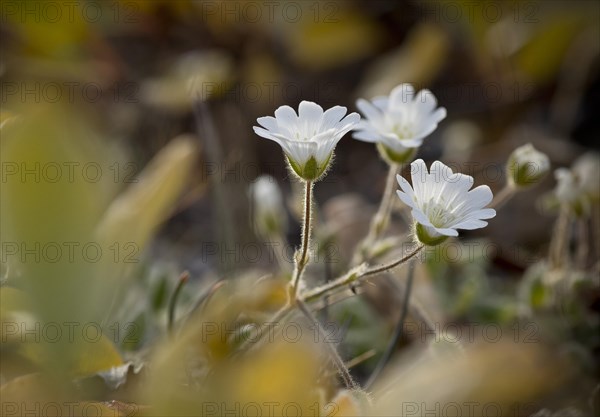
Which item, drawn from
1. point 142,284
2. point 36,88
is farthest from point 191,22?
point 142,284

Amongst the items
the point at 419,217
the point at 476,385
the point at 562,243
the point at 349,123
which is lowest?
the point at 562,243

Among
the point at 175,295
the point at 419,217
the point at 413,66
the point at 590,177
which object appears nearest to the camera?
the point at 419,217

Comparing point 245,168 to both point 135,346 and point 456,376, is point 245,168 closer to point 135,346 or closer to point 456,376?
point 135,346

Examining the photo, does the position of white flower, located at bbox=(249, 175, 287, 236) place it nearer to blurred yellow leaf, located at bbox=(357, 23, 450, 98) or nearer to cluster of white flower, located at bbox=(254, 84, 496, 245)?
cluster of white flower, located at bbox=(254, 84, 496, 245)

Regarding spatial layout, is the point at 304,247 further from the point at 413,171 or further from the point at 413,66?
the point at 413,66

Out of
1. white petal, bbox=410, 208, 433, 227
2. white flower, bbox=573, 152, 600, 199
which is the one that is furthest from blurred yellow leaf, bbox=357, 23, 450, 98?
white petal, bbox=410, 208, 433, 227

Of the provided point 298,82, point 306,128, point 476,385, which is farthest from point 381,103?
point 298,82

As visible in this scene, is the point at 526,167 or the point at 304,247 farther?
the point at 526,167
